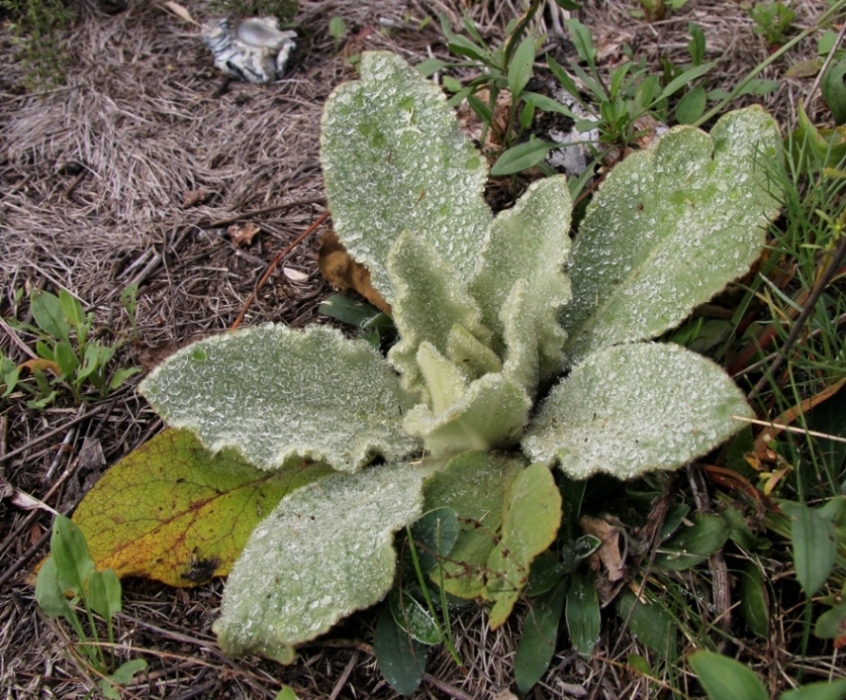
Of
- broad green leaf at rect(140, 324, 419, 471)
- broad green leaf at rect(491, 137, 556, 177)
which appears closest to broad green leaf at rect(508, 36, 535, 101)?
broad green leaf at rect(491, 137, 556, 177)

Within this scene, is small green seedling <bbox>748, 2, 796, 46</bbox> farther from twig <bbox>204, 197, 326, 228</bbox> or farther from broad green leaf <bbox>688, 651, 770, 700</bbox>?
broad green leaf <bbox>688, 651, 770, 700</bbox>

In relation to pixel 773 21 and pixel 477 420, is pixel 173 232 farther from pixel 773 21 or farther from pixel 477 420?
pixel 773 21

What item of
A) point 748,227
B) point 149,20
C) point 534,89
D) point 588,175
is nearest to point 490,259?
point 588,175

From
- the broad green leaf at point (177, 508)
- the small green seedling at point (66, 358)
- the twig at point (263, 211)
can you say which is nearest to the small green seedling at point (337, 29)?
the twig at point (263, 211)

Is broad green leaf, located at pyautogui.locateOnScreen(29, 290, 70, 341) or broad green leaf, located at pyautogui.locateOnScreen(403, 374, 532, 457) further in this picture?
broad green leaf, located at pyautogui.locateOnScreen(29, 290, 70, 341)

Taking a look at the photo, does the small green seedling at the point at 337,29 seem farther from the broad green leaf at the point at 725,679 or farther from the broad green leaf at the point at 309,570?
the broad green leaf at the point at 725,679

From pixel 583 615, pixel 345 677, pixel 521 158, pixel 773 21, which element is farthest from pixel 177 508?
pixel 773 21

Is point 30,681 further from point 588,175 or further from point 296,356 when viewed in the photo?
point 588,175
